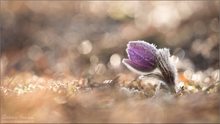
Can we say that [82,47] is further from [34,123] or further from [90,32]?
[34,123]

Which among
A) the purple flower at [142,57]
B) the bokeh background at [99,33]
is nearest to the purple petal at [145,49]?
the purple flower at [142,57]

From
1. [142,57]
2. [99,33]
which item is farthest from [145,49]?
[99,33]

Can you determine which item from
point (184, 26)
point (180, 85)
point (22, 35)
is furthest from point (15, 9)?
point (180, 85)

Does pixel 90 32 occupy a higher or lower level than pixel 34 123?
higher

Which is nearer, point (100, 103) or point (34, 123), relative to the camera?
point (34, 123)

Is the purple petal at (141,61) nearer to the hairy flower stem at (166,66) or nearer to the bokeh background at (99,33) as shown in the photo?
the hairy flower stem at (166,66)

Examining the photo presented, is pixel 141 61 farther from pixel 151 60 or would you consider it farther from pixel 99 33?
pixel 99 33
